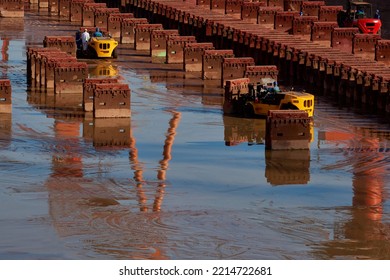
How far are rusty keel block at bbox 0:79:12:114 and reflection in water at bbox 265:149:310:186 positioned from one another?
1393 cm

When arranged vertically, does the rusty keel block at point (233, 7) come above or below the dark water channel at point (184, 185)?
above

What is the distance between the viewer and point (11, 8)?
117m

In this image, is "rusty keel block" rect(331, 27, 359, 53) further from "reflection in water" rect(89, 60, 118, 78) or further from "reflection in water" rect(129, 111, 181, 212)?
"reflection in water" rect(129, 111, 181, 212)

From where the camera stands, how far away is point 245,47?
98250mm

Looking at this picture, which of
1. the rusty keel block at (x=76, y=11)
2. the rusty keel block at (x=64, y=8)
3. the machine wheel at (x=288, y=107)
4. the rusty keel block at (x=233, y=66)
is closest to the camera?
the machine wheel at (x=288, y=107)

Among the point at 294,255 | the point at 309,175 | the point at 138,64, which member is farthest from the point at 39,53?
the point at 294,255

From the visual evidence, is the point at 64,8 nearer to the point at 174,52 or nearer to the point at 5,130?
the point at 174,52

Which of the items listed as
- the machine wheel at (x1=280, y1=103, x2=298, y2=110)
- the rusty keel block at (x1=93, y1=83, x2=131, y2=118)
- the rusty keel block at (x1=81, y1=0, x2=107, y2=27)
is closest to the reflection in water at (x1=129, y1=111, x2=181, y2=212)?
the rusty keel block at (x1=93, y1=83, x2=131, y2=118)

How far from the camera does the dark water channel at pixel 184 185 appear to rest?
51.4m

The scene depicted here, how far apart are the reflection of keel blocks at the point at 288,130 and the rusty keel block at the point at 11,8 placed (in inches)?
2147

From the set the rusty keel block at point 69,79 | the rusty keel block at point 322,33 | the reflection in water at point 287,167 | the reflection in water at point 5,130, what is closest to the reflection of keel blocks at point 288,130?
the reflection in water at point 287,167

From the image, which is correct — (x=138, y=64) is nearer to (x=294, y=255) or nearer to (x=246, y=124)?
(x=246, y=124)

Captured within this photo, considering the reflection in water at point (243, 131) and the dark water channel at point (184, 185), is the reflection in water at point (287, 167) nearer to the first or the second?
the dark water channel at point (184, 185)

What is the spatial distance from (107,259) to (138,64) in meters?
45.4
